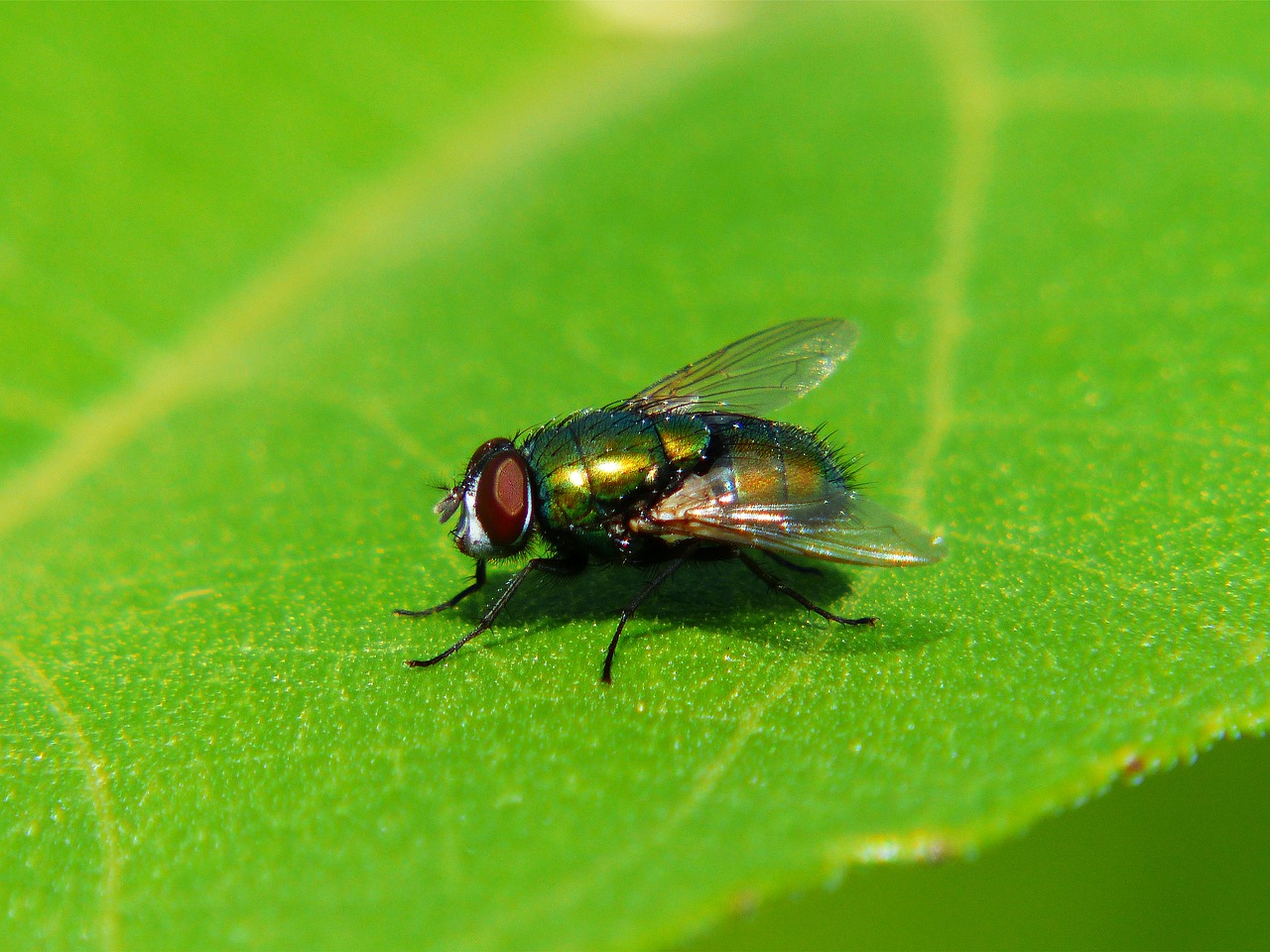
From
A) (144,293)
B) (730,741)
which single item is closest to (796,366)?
(730,741)

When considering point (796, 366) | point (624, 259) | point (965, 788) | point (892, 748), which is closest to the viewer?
point (965, 788)

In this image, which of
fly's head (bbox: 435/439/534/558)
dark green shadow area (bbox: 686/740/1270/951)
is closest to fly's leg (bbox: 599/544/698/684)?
fly's head (bbox: 435/439/534/558)

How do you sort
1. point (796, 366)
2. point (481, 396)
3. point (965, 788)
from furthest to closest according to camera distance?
point (481, 396), point (796, 366), point (965, 788)

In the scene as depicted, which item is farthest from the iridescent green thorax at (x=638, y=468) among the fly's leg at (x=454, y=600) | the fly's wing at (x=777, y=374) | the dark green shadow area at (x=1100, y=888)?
the dark green shadow area at (x=1100, y=888)

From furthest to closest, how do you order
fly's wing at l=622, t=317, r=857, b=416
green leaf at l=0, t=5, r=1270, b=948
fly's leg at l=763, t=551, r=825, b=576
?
fly's wing at l=622, t=317, r=857, b=416
fly's leg at l=763, t=551, r=825, b=576
green leaf at l=0, t=5, r=1270, b=948

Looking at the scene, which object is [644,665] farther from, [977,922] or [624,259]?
[624,259]

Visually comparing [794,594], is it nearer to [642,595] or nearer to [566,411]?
[642,595]

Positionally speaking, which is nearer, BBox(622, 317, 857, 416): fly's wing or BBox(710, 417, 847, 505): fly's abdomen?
BBox(710, 417, 847, 505): fly's abdomen

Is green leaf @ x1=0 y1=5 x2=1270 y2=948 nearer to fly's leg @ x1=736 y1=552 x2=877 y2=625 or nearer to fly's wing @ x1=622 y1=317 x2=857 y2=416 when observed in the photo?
fly's leg @ x1=736 y1=552 x2=877 y2=625
